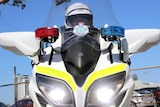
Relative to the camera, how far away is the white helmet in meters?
3.72

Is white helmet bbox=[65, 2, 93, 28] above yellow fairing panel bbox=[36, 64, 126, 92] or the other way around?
above

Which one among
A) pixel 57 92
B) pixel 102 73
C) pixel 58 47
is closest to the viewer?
pixel 57 92

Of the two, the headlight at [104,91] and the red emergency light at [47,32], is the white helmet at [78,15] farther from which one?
the headlight at [104,91]

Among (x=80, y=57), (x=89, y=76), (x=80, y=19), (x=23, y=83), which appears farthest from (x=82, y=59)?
(x=23, y=83)

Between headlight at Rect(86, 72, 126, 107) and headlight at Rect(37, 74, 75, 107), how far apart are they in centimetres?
16

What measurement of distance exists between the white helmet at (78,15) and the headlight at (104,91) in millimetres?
898

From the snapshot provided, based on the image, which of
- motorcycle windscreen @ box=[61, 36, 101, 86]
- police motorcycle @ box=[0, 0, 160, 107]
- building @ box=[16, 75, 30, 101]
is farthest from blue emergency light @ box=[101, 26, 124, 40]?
building @ box=[16, 75, 30, 101]

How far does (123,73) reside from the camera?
10.1 feet

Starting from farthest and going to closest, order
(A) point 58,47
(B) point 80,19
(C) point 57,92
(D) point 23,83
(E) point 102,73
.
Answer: (D) point 23,83, (B) point 80,19, (A) point 58,47, (E) point 102,73, (C) point 57,92

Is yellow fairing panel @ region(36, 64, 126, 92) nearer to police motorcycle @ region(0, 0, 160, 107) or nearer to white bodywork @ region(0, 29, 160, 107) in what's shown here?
police motorcycle @ region(0, 0, 160, 107)

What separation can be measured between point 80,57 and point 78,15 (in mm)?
726

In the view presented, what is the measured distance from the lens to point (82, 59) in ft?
10.4

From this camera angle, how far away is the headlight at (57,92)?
2949 millimetres

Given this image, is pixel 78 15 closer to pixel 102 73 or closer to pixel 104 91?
pixel 102 73
